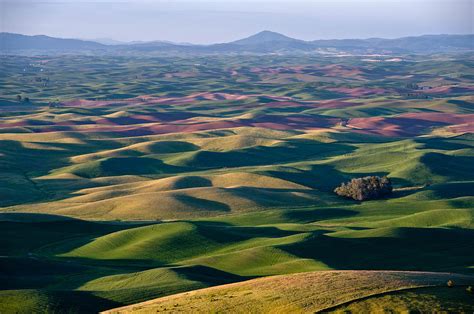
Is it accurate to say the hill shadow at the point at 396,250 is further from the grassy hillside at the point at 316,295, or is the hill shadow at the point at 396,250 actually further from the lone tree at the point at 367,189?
the lone tree at the point at 367,189

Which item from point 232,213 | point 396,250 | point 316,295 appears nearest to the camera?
point 316,295

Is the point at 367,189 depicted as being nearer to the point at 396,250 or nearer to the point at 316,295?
the point at 396,250

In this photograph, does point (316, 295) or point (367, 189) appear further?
point (367, 189)

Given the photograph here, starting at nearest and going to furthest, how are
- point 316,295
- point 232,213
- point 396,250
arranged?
point 316,295 → point 396,250 → point 232,213

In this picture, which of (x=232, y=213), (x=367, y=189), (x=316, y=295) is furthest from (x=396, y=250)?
(x=367, y=189)

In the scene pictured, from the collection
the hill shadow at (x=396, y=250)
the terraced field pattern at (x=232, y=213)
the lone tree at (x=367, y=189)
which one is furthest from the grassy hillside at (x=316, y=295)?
the lone tree at (x=367, y=189)

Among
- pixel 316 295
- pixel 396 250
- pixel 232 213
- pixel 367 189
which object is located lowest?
pixel 232 213

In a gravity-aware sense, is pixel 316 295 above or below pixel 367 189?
above
